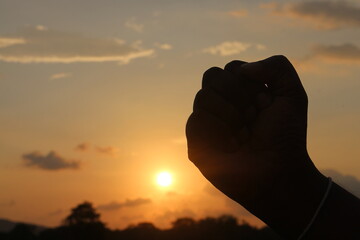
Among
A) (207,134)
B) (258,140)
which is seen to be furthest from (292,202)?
(207,134)

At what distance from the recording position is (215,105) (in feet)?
11.8

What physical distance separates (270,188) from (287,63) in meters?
0.78

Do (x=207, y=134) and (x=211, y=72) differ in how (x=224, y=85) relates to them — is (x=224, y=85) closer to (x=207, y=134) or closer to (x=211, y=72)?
(x=211, y=72)

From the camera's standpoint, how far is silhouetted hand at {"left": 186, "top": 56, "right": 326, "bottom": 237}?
3631mm

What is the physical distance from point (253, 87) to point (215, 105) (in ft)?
1.10

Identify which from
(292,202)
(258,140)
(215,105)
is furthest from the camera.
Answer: (258,140)

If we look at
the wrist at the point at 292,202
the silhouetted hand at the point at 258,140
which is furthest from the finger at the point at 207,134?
the wrist at the point at 292,202

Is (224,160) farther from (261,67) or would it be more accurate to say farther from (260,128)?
(261,67)

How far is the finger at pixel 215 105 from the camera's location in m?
3.58

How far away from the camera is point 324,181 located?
12.8 ft

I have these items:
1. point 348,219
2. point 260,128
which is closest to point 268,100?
point 260,128

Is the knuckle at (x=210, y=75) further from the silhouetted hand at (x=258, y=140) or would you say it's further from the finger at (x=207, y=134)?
the finger at (x=207, y=134)

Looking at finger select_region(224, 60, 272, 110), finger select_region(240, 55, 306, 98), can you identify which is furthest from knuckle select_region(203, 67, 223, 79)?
finger select_region(240, 55, 306, 98)

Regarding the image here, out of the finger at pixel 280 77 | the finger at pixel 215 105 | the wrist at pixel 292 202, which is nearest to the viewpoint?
the finger at pixel 215 105
